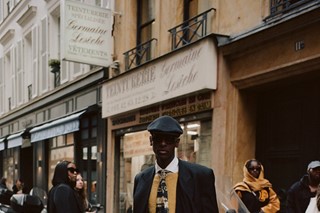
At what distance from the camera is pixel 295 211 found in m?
5.93

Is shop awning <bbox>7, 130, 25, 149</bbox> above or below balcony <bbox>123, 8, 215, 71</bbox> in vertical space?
below

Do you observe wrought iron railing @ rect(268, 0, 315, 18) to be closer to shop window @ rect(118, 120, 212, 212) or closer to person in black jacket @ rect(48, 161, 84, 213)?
shop window @ rect(118, 120, 212, 212)

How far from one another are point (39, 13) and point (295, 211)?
15.3 meters

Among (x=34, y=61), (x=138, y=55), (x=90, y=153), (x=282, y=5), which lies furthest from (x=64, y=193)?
(x=34, y=61)

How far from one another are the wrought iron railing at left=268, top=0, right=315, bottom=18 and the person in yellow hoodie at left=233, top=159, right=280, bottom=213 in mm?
2474

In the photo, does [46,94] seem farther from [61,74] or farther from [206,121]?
[206,121]

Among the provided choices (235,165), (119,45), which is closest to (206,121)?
(235,165)

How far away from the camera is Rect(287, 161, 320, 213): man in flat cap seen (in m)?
5.69

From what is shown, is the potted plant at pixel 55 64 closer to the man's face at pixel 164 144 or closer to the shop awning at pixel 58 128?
the shop awning at pixel 58 128

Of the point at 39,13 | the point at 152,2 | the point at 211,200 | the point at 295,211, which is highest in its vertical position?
the point at 39,13

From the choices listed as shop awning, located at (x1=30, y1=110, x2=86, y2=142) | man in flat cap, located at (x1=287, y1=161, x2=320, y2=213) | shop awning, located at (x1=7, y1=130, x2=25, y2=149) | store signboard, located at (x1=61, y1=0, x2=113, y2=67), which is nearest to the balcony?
store signboard, located at (x1=61, y1=0, x2=113, y2=67)

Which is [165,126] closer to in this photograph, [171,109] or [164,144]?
[164,144]

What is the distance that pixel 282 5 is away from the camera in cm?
753

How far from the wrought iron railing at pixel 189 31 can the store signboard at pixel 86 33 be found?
245cm
